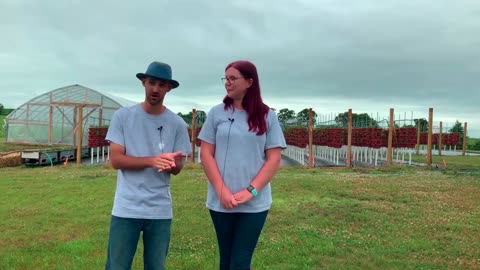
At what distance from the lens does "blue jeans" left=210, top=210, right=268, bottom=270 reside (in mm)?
3002

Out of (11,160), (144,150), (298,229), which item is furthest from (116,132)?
(11,160)

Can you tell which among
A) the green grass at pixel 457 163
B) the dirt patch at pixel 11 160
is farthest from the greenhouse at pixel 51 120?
the green grass at pixel 457 163

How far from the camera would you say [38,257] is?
16.7 feet

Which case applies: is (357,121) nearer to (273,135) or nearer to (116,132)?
(273,135)

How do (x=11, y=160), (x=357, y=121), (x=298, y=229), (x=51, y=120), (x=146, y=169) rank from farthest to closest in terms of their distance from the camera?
(x=51, y=120)
(x=357, y=121)
(x=11, y=160)
(x=298, y=229)
(x=146, y=169)

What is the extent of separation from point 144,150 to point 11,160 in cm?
2093

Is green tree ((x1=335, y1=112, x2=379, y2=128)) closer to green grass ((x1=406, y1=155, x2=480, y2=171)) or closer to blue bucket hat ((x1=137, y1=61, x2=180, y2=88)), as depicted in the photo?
green grass ((x1=406, y1=155, x2=480, y2=171))

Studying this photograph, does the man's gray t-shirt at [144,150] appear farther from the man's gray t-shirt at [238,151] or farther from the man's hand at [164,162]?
the man's gray t-shirt at [238,151]

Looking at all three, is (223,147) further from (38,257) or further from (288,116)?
(288,116)

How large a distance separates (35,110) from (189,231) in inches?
1052

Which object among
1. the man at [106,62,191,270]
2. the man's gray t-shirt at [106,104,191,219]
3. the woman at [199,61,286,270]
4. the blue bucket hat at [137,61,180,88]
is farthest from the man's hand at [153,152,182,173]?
the blue bucket hat at [137,61,180,88]

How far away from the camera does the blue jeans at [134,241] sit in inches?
117

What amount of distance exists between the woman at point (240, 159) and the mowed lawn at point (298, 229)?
1858mm

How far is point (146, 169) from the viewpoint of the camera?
3008 millimetres
